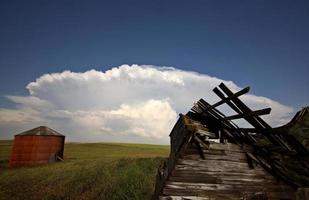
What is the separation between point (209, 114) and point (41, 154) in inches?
1253

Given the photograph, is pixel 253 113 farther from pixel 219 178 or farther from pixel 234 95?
pixel 219 178

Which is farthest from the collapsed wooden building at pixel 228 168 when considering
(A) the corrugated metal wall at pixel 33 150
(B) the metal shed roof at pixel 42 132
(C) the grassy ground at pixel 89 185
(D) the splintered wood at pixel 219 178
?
(B) the metal shed roof at pixel 42 132

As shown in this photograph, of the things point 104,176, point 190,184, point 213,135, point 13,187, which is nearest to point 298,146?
point 213,135

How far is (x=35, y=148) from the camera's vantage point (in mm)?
34094

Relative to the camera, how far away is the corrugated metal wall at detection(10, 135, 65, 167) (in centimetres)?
3338

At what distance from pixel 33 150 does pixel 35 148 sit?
0.35 meters

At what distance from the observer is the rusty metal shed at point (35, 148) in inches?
1316

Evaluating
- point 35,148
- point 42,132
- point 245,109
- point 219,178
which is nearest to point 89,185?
point 219,178

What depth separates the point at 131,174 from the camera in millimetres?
16953

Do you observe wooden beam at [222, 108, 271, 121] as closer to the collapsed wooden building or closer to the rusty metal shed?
the collapsed wooden building

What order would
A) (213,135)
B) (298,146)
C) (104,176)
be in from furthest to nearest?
(104,176)
(213,135)
(298,146)

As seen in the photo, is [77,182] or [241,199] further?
[77,182]

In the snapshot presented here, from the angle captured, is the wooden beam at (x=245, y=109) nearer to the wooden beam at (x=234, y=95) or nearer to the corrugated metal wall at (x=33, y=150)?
the wooden beam at (x=234, y=95)

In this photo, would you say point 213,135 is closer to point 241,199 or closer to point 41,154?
point 241,199
